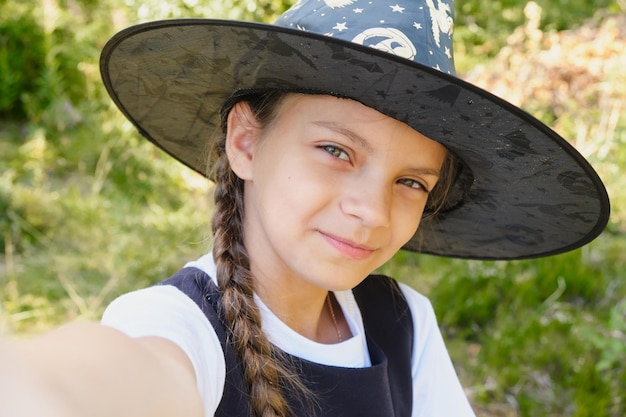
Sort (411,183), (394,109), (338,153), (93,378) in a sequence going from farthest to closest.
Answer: (411,183)
(338,153)
(394,109)
(93,378)

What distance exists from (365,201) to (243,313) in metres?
0.33

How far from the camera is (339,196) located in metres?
1.45

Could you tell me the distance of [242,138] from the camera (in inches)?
66.0

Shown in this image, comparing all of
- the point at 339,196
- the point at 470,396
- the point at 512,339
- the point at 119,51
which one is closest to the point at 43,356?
the point at 339,196

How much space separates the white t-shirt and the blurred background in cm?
40

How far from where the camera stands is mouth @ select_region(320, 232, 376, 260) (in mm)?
1473

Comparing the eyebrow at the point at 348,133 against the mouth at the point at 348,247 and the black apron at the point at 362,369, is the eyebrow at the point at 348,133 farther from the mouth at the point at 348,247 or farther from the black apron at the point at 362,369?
the black apron at the point at 362,369

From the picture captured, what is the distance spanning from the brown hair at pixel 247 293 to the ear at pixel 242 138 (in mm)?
21

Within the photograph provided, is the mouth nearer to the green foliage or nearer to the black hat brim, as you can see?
the black hat brim

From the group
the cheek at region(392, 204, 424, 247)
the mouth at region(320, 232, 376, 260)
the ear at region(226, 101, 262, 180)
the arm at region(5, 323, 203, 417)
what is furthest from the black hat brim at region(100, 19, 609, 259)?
the arm at region(5, 323, 203, 417)

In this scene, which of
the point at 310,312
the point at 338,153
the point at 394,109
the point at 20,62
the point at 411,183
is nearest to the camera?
the point at 394,109

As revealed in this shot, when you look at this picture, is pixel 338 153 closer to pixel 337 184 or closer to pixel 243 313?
pixel 337 184

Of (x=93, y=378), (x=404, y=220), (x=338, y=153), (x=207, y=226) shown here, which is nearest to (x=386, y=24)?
(x=338, y=153)

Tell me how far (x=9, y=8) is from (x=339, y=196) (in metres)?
5.82
